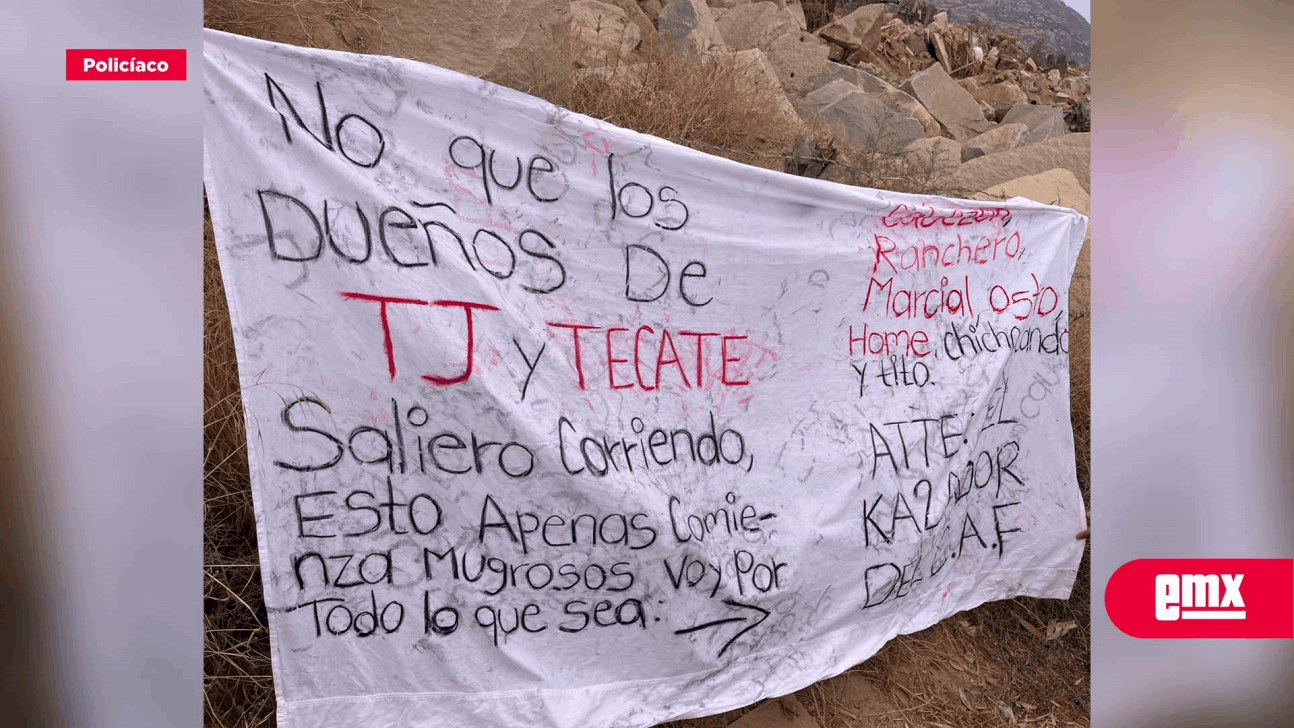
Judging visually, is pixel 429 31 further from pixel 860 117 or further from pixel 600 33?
pixel 860 117

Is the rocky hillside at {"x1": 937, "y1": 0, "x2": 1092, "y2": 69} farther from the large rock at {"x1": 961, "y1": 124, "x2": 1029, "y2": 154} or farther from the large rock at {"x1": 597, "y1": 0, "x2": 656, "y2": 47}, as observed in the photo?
the large rock at {"x1": 597, "y1": 0, "x2": 656, "y2": 47}

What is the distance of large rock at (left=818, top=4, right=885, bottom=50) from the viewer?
6879mm

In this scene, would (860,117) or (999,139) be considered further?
(999,139)

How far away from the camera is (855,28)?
22.8 feet

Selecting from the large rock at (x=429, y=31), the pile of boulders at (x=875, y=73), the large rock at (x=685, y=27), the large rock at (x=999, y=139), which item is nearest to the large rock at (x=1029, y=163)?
the pile of boulders at (x=875, y=73)

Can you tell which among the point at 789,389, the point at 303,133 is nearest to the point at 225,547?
the point at 303,133

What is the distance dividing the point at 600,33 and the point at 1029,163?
2.72 metres

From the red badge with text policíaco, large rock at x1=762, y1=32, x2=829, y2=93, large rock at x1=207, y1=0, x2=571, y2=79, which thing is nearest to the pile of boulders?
large rock at x1=762, y1=32, x2=829, y2=93

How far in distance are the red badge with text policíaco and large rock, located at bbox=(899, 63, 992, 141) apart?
550cm

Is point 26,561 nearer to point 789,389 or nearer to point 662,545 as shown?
point 662,545

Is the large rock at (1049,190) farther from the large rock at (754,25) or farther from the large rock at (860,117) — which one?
the large rock at (754,25)

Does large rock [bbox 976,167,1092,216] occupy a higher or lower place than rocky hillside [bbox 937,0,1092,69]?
lower

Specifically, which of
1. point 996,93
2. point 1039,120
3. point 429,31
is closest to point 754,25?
point 1039,120

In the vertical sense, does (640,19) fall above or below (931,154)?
above
